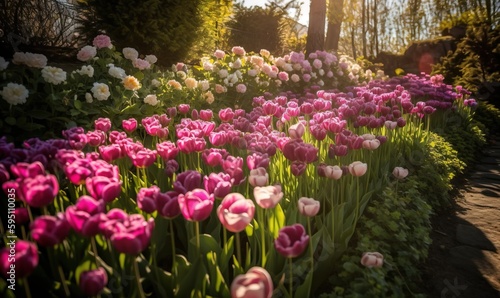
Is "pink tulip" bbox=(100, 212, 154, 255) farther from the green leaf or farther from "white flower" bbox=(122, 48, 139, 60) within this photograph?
"white flower" bbox=(122, 48, 139, 60)

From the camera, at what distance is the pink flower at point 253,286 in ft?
2.92

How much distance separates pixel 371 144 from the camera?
7.75 ft

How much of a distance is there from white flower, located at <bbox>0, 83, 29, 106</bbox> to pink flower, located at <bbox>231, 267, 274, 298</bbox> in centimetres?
254

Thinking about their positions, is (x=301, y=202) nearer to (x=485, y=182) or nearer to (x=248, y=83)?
(x=485, y=182)

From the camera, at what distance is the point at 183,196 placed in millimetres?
1215

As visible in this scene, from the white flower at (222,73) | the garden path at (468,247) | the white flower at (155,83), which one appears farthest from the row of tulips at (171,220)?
the white flower at (222,73)

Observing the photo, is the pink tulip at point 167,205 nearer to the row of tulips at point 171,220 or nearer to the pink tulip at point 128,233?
the row of tulips at point 171,220

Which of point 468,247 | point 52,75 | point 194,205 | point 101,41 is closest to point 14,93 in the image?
point 52,75

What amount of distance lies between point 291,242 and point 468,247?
207 cm

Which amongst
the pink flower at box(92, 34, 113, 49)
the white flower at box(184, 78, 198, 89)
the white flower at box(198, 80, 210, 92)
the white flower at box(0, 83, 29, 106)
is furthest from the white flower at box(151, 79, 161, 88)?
the white flower at box(0, 83, 29, 106)

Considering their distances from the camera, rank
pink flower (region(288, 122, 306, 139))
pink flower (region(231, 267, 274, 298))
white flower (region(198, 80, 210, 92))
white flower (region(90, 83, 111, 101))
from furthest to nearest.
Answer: white flower (region(198, 80, 210, 92)) < white flower (region(90, 83, 111, 101)) < pink flower (region(288, 122, 306, 139)) < pink flower (region(231, 267, 274, 298))

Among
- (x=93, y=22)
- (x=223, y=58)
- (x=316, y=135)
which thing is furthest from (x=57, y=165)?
(x=93, y=22)

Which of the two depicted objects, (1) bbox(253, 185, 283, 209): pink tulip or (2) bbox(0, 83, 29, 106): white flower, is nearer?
(1) bbox(253, 185, 283, 209): pink tulip

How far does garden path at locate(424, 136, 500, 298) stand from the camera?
2039mm
